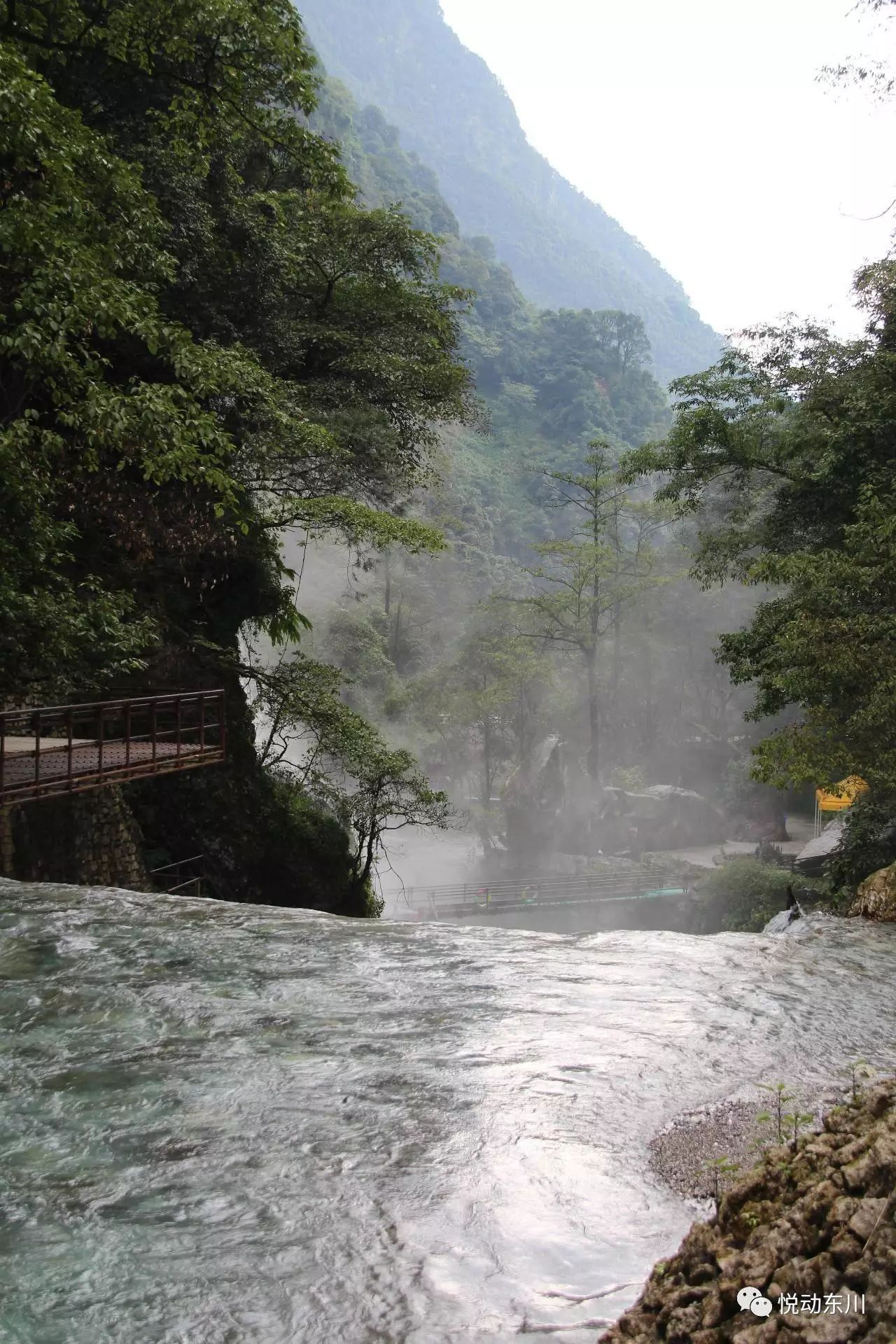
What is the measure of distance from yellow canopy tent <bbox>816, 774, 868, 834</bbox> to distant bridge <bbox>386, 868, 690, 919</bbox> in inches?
221

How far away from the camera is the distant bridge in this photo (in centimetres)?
3206

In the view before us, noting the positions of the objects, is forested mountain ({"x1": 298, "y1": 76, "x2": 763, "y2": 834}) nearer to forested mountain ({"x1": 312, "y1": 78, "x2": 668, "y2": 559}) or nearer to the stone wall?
forested mountain ({"x1": 312, "y1": 78, "x2": 668, "y2": 559})

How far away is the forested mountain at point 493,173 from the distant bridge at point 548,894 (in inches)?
4590

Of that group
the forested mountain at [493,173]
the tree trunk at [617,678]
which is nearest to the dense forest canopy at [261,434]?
the tree trunk at [617,678]

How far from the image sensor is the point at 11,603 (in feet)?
25.4

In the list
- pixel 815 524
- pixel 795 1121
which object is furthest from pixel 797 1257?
pixel 815 524

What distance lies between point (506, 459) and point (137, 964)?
2968 inches

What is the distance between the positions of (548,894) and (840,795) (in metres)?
21.5

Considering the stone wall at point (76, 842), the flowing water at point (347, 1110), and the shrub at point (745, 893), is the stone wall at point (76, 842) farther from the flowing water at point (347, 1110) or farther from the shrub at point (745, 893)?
the shrub at point (745, 893)

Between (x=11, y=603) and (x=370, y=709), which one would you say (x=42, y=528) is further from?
(x=370, y=709)

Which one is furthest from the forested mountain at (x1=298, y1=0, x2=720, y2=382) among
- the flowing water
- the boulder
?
the flowing water

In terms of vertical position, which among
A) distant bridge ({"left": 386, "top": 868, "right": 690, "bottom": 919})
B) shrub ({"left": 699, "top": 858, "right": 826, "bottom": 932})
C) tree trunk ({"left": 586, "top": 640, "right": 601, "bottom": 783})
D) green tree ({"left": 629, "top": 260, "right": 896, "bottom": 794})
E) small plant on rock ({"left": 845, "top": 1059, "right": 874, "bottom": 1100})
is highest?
green tree ({"left": 629, "top": 260, "right": 896, "bottom": 794})

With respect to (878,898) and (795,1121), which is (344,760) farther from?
(795,1121)

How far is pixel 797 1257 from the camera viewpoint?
6.66 feet
